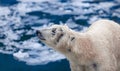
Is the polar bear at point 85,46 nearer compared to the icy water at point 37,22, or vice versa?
the polar bear at point 85,46

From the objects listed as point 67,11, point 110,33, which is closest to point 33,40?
point 67,11

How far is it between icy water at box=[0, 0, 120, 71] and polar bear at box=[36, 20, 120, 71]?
2336mm

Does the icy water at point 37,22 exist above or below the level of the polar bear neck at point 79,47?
below

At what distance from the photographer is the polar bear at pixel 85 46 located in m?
8.80

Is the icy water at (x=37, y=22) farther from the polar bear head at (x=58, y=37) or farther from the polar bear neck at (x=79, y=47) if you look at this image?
the polar bear head at (x=58, y=37)

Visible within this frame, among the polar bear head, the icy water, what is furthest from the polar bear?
the icy water

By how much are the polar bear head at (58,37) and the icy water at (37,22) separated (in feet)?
8.76

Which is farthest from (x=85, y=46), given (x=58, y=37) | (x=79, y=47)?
(x=58, y=37)

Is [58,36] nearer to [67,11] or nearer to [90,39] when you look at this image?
[90,39]

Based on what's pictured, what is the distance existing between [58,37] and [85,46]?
0.48 meters

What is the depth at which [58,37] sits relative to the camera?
8.84 meters

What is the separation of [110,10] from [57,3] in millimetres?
1551

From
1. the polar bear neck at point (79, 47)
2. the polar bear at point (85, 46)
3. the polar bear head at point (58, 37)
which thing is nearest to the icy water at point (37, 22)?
the polar bear at point (85, 46)

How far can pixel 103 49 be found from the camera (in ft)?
29.8
